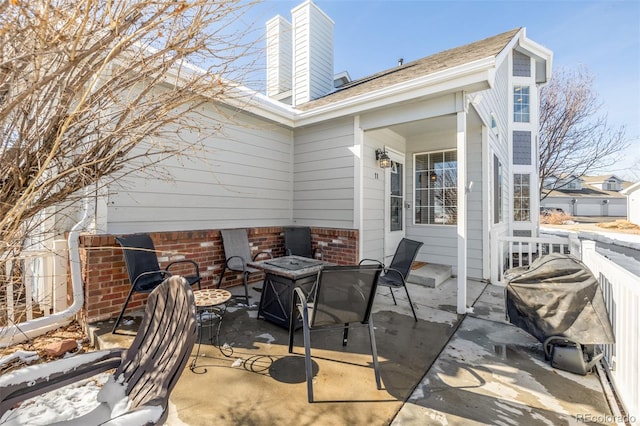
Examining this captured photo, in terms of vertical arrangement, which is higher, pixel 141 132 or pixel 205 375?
pixel 141 132

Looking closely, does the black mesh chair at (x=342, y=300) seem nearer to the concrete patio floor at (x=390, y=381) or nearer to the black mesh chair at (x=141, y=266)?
the concrete patio floor at (x=390, y=381)

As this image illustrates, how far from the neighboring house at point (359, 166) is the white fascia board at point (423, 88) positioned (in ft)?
0.05

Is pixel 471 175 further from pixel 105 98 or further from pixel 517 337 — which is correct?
pixel 105 98

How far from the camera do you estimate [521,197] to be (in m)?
8.63

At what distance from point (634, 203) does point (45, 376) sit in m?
29.3

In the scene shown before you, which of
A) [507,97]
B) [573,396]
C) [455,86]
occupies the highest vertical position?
[507,97]

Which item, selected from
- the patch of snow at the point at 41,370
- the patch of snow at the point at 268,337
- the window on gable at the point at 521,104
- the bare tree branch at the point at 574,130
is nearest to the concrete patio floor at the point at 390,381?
the patch of snow at the point at 268,337

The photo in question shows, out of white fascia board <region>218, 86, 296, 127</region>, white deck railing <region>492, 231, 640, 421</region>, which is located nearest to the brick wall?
white fascia board <region>218, 86, 296, 127</region>

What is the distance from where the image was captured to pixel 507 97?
8.44m

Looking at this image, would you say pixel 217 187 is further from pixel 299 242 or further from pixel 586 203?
pixel 586 203

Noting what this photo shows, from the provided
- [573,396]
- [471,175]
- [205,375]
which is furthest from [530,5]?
[205,375]

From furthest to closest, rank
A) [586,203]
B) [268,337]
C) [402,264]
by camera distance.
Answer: [586,203] < [402,264] < [268,337]

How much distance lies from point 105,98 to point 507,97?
10045 mm

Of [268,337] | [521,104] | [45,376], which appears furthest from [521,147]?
[45,376]
